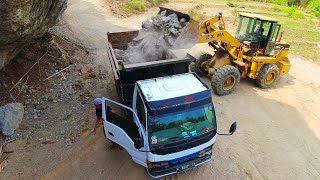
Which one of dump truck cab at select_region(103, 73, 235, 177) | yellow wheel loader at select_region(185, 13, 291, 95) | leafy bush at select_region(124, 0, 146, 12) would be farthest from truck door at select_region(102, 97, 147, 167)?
leafy bush at select_region(124, 0, 146, 12)

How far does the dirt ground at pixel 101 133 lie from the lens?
6277 mm

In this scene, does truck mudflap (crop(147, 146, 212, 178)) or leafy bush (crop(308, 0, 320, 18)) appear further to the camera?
leafy bush (crop(308, 0, 320, 18))

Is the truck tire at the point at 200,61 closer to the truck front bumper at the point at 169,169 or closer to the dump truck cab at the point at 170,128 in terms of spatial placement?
the dump truck cab at the point at 170,128

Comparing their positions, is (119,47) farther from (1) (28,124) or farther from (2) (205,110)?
(2) (205,110)

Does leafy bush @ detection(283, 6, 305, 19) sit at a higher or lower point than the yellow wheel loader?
lower

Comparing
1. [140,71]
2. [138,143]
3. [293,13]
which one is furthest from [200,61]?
[293,13]

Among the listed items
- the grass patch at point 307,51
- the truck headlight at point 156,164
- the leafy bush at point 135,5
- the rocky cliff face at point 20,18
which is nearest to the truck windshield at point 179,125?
the truck headlight at point 156,164

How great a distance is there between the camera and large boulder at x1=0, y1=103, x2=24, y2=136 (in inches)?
269

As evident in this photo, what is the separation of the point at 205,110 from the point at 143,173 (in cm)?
206

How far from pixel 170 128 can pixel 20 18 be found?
3.74 meters

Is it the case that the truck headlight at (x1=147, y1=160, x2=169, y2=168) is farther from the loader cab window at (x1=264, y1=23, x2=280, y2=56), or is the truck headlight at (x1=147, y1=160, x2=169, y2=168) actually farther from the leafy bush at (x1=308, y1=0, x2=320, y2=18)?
the leafy bush at (x1=308, y1=0, x2=320, y2=18)

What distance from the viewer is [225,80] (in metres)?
9.21

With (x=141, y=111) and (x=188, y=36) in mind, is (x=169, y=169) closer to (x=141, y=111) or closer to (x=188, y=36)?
(x=141, y=111)

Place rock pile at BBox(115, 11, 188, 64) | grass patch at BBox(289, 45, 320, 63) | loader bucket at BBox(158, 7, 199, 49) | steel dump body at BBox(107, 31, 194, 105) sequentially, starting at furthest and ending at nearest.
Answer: grass patch at BBox(289, 45, 320, 63) < rock pile at BBox(115, 11, 188, 64) < loader bucket at BBox(158, 7, 199, 49) < steel dump body at BBox(107, 31, 194, 105)
